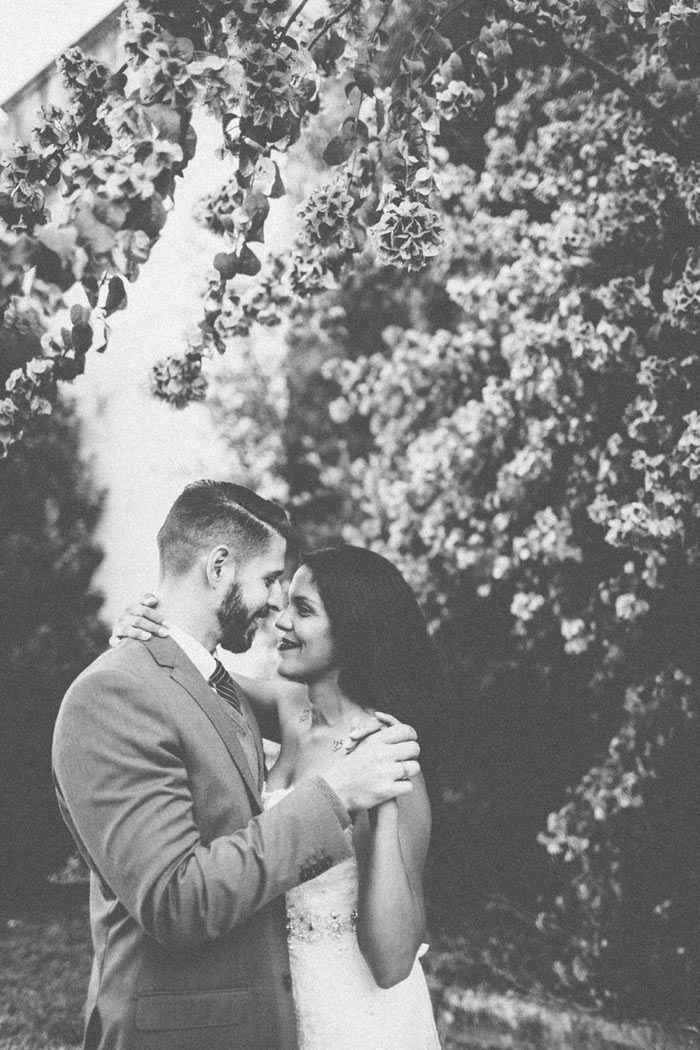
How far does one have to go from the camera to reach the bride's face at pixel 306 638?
2902 millimetres

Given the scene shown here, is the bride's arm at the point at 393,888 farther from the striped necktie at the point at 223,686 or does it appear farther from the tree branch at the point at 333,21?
the tree branch at the point at 333,21

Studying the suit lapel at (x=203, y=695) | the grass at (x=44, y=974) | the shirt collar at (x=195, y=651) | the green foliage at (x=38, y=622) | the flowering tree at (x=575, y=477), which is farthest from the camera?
the green foliage at (x=38, y=622)

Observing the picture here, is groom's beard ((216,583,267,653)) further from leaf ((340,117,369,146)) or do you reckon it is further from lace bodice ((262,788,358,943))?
leaf ((340,117,369,146))

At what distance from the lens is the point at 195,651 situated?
226 cm

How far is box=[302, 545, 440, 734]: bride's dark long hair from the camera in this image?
114 inches

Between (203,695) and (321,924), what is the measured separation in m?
0.90

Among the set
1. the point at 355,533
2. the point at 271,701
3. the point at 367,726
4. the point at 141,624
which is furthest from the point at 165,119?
the point at 355,533

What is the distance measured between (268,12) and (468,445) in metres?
3.39

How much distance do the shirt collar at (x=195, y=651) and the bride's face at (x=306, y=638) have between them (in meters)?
0.65

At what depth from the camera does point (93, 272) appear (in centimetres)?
175

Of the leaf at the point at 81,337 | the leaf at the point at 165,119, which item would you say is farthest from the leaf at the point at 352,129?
the leaf at the point at 81,337

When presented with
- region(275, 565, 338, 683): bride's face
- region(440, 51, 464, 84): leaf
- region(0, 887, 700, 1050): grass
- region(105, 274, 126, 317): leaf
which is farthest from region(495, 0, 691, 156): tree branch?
region(0, 887, 700, 1050): grass

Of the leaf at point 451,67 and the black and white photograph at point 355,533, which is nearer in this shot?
the black and white photograph at point 355,533

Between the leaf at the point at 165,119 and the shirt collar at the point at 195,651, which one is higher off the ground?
the leaf at the point at 165,119
